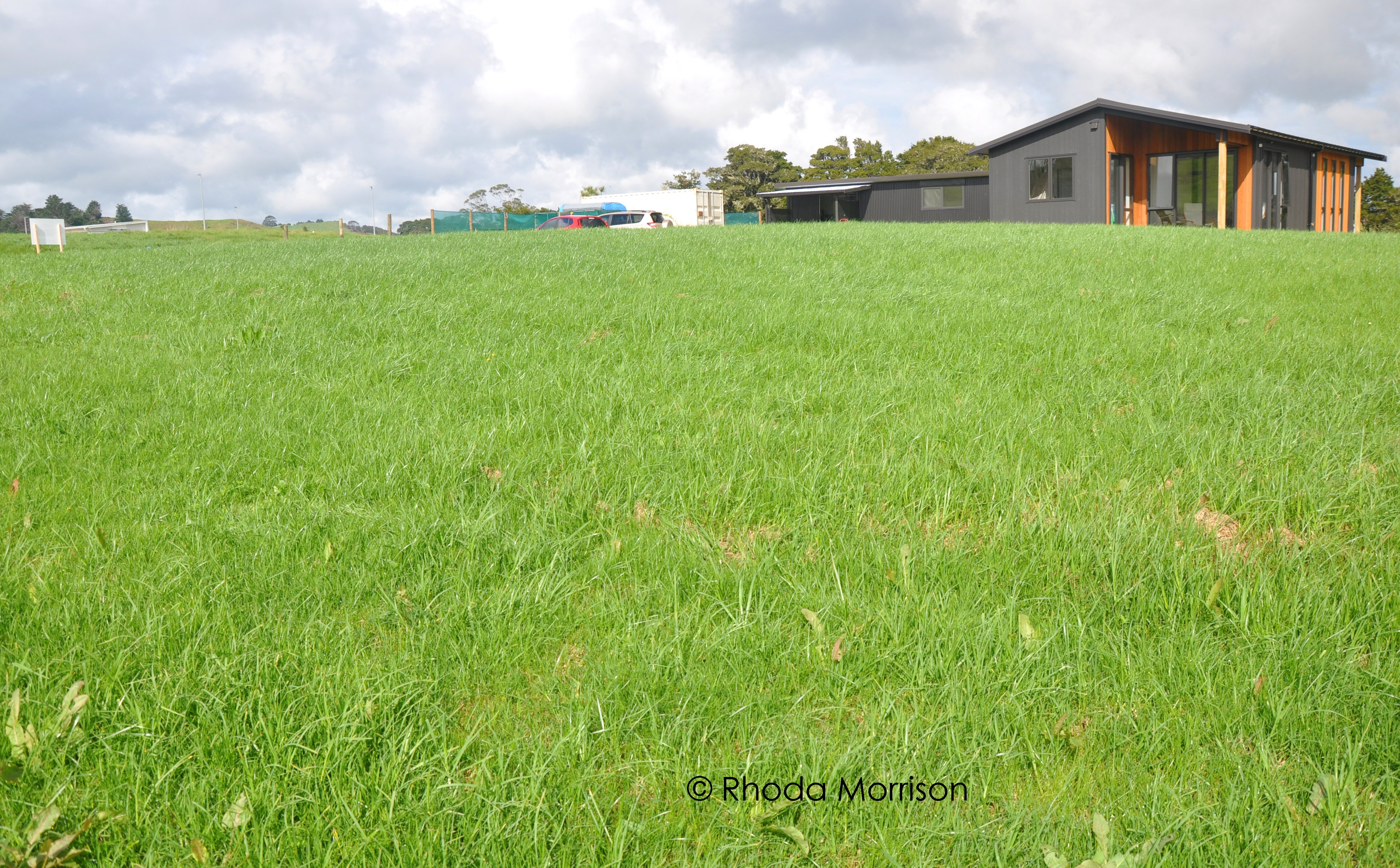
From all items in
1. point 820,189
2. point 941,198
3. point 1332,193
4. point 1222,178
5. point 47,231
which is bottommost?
point 1222,178

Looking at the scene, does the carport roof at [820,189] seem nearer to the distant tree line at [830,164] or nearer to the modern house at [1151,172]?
the modern house at [1151,172]

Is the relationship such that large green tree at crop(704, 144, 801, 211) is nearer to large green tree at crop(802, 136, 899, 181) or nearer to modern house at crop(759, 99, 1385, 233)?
large green tree at crop(802, 136, 899, 181)

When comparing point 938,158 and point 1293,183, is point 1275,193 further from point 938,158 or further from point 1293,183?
point 938,158

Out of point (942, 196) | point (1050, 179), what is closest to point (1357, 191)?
point (942, 196)

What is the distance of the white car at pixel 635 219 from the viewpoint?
1245 inches

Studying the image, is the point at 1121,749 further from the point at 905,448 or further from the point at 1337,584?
the point at 905,448

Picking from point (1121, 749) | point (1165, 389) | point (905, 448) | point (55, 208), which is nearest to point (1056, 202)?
point (1165, 389)

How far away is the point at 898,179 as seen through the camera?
3634cm

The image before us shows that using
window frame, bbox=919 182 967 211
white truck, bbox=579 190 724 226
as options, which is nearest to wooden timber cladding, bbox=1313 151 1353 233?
window frame, bbox=919 182 967 211

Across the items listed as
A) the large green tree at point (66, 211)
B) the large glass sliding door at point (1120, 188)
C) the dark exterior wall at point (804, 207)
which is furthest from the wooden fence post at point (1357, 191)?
the large green tree at point (66, 211)

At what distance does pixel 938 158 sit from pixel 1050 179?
41327mm

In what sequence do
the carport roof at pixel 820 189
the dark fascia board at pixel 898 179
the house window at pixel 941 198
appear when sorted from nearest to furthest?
the dark fascia board at pixel 898 179 → the house window at pixel 941 198 → the carport roof at pixel 820 189

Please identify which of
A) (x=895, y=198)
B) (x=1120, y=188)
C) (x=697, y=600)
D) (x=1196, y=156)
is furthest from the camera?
(x=895, y=198)

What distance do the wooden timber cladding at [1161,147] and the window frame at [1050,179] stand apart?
1060 millimetres
